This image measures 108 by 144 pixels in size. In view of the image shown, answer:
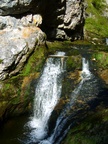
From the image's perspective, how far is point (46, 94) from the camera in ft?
Answer: 48.2

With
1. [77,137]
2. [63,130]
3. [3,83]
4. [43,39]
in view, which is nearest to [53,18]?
[43,39]

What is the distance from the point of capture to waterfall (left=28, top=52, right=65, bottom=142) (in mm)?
13648

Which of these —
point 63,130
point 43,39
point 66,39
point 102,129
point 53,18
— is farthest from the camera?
point 66,39

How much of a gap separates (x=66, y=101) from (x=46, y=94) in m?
1.41

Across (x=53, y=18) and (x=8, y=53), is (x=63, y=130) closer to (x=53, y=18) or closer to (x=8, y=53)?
(x=8, y=53)

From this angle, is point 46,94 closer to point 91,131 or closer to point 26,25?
point 91,131

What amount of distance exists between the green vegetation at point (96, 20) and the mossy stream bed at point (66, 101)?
37.9ft

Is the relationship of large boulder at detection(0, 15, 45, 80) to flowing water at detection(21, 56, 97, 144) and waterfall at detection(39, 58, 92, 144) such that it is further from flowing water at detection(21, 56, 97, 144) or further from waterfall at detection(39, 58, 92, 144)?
waterfall at detection(39, 58, 92, 144)

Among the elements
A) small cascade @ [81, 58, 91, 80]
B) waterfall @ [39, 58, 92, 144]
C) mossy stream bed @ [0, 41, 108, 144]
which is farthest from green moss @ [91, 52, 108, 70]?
waterfall @ [39, 58, 92, 144]

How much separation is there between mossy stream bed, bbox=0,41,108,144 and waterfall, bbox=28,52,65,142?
0.33 m

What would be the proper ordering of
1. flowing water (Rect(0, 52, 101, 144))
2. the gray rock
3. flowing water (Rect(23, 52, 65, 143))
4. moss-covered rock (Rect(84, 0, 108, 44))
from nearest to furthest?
flowing water (Rect(0, 52, 101, 144)) < flowing water (Rect(23, 52, 65, 143)) < the gray rock < moss-covered rock (Rect(84, 0, 108, 44))

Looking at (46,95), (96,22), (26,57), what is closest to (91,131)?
(46,95)

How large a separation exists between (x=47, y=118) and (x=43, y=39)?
19.3 feet

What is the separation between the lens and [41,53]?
1638 centimetres
